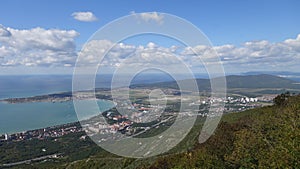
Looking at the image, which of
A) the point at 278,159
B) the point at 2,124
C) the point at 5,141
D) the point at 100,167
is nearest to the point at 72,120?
the point at 2,124

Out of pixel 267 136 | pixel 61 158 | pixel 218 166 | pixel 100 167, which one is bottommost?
pixel 61 158

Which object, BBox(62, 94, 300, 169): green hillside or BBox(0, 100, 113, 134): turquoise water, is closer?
BBox(62, 94, 300, 169): green hillside

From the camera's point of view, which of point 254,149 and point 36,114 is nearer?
point 254,149

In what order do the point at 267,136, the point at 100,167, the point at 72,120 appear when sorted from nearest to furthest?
the point at 267,136
the point at 100,167
the point at 72,120

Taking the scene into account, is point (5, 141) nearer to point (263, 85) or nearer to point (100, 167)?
point (100, 167)

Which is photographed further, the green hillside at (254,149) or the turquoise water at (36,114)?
the turquoise water at (36,114)

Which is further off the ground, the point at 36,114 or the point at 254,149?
the point at 254,149

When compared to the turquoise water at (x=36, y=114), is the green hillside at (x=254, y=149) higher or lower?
higher

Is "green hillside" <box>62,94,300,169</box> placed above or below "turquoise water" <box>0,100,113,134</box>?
above
